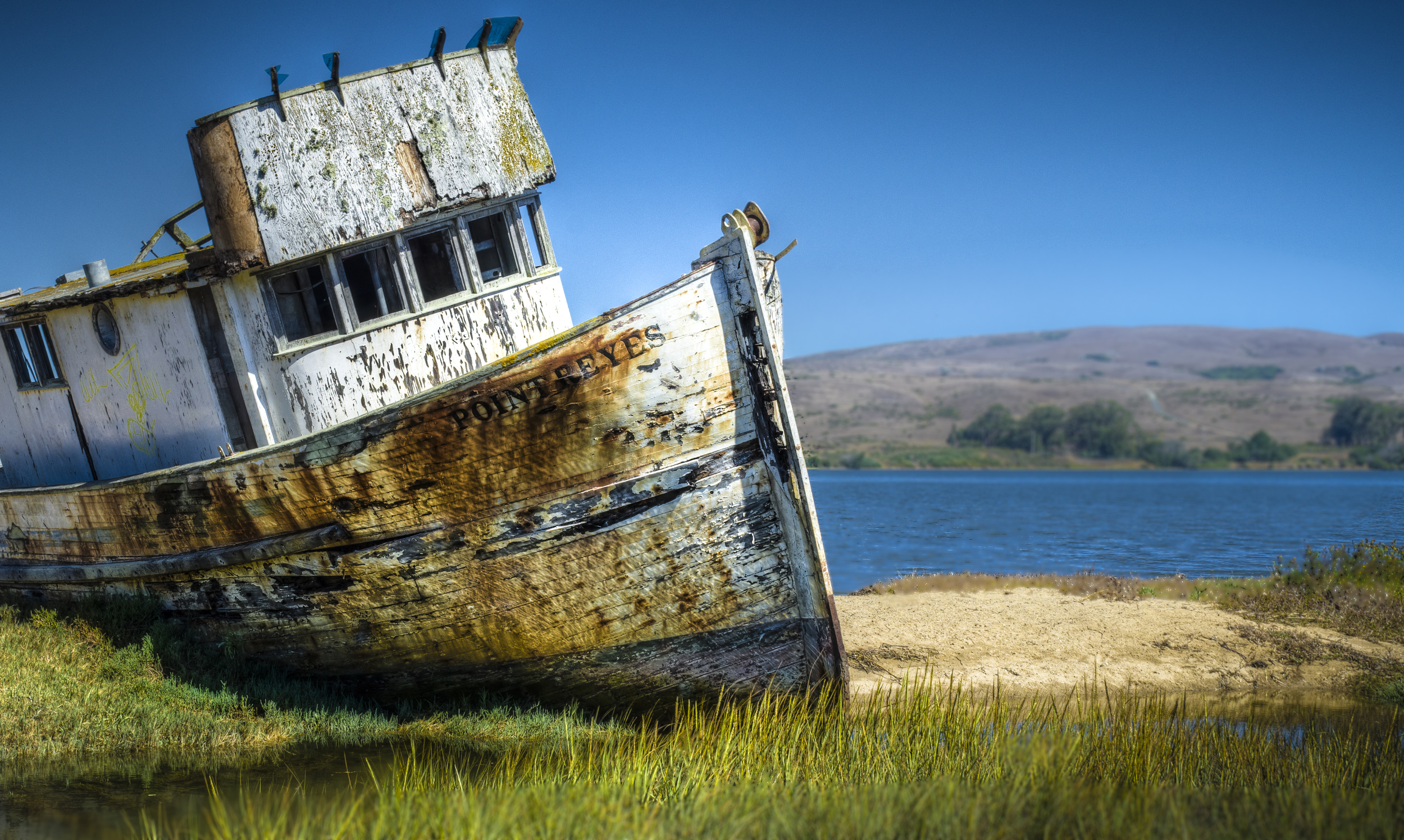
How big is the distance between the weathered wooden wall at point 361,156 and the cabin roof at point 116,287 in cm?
30

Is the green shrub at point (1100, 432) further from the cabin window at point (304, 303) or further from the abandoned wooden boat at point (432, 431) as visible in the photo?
the cabin window at point (304, 303)

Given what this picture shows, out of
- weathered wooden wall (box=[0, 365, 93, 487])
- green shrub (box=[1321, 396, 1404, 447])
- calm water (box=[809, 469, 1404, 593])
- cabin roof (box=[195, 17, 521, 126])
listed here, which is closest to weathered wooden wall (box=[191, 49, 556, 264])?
cabin roof (box=[195, 17, 521, 126])

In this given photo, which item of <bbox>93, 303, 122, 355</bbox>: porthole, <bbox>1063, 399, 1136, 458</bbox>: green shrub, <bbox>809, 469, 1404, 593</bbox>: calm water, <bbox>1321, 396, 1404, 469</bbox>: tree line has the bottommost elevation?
<bbox>1321, 396, 1404, 469</bbox>: tree line

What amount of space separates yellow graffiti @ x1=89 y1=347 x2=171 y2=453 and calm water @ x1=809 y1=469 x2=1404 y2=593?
31.7 feet

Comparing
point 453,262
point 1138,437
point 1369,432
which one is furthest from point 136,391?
point 1138,437

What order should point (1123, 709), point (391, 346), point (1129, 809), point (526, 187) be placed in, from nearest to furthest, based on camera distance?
point (1129, 809) < point (1123, 709) < point (391, 346) < point (526, 187)

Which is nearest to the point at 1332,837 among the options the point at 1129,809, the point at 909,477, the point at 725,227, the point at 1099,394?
the point at 1129,809

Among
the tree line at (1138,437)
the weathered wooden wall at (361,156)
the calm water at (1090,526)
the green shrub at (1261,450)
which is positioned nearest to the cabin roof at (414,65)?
the weathered wooden wall at (361,156)

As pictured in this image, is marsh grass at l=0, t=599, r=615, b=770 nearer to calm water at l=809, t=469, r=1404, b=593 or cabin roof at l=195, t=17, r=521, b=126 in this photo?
cabin roof at l=195, t=17, r=521, b=126

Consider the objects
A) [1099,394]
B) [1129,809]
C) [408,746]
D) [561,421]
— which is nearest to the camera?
[1129,809]

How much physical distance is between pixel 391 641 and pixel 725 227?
381cm

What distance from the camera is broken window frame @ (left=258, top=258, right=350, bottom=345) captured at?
21.0ft

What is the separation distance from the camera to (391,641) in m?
6.38

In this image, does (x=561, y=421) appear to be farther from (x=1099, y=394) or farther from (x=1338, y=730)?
(x=1099, y=394)
